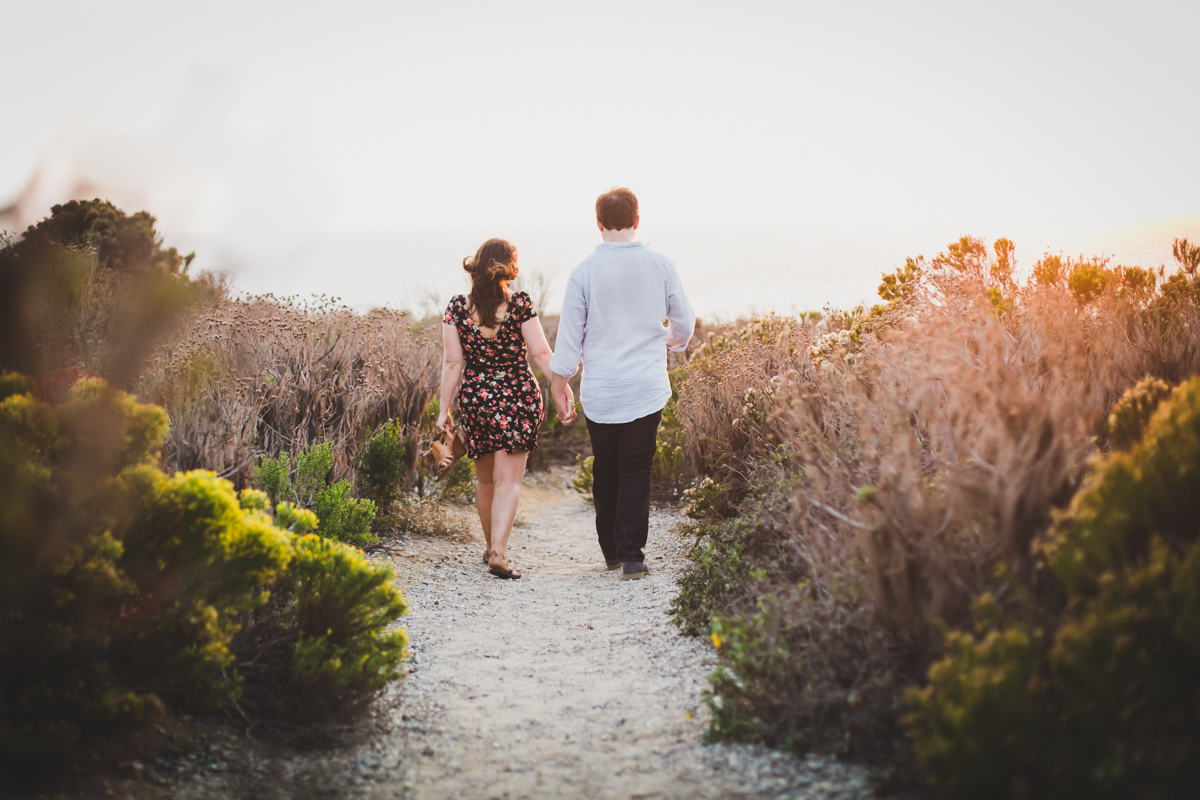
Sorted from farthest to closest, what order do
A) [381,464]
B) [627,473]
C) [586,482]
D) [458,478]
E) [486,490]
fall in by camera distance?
[586,482]
[458,478]
[381,464]
[486,490]
[627,473]

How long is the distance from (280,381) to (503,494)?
5.62 feet

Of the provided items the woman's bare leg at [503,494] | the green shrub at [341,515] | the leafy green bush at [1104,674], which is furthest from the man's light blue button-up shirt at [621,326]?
the leafy green bush at [1104,674]

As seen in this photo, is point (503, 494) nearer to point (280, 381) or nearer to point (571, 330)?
point (571, 330)

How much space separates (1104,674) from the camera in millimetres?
1796

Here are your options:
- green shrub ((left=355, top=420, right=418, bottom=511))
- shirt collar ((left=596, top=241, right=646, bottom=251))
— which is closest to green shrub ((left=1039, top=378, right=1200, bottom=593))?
shirt collar ((left=596, top=241, right=646, bottom=251))

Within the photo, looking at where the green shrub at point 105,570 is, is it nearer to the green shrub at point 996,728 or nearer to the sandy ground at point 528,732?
the sandy ground at point 528,732

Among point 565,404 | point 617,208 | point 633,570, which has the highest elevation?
point 617,208

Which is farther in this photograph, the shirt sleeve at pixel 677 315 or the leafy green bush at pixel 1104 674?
the shirt sleeve at pixel 677 315

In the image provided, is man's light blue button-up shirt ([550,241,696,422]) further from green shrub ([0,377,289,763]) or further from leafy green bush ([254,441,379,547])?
green shrub ([0,377,289,763])

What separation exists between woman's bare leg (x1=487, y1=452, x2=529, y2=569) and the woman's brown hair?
895 mm

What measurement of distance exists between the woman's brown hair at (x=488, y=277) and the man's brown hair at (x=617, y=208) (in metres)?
0.62

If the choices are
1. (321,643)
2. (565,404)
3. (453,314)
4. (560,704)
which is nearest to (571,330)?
(565,404)

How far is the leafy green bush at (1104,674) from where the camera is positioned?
174cm

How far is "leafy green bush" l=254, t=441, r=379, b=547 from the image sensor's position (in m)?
4.38
